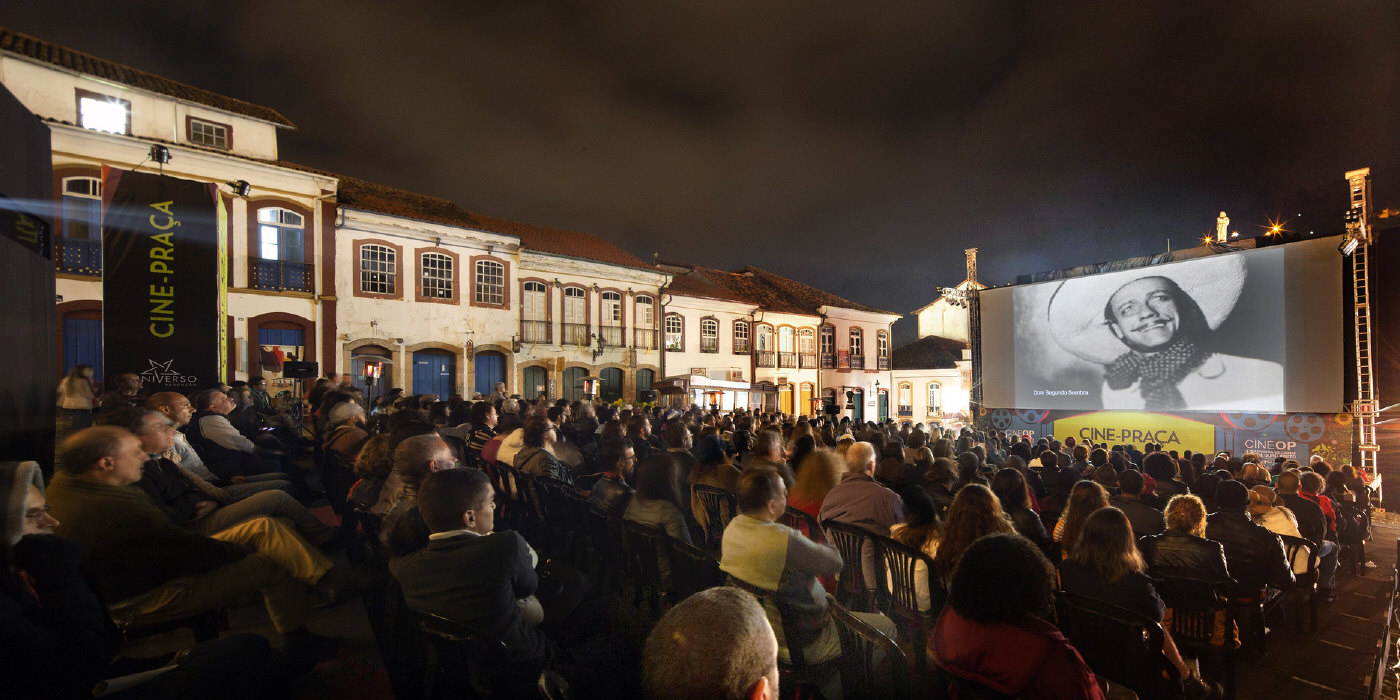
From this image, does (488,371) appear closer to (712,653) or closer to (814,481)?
(814,481)

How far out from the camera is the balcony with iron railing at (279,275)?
13844 millimetres

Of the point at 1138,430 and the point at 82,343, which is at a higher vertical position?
the point at 82,343

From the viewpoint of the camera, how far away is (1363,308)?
12.5 metres

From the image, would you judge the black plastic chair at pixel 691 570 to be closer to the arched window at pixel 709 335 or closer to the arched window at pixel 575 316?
the arched window at pixel 575 316

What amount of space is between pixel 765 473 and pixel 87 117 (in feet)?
56.6

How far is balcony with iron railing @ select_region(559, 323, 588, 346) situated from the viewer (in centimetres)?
1938

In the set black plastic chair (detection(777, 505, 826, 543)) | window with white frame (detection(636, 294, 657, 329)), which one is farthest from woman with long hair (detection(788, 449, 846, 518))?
window with white frame (detection(636, 294, 657, 329))

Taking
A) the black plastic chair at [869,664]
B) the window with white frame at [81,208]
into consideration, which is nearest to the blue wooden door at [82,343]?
the window with white frame at [81,208]

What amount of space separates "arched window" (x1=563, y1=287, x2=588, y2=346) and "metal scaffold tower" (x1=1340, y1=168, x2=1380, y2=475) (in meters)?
18.9

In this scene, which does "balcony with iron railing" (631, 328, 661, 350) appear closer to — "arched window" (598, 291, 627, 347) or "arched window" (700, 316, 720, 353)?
"arched window" (598, 291, 627, 347)

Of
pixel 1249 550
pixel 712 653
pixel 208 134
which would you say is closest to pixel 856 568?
pixel 712 653

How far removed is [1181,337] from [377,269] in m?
20.9

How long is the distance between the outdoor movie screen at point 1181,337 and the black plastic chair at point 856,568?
15570mm

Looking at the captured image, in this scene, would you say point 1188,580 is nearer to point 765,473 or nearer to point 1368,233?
point 765,473
